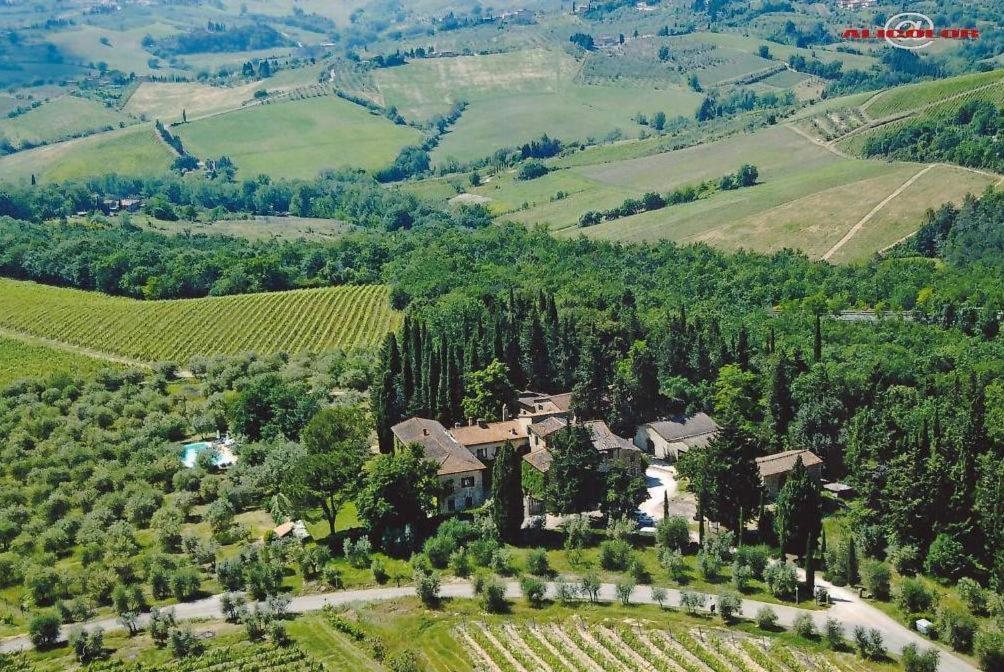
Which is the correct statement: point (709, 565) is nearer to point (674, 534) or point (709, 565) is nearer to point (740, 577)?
point (740, 577)

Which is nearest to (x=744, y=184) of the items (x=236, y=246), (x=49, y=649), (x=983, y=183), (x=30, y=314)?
(x=983, y=183)

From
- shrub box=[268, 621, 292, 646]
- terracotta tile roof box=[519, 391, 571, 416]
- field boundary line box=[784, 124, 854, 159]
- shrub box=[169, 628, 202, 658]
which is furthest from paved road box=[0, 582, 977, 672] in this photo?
field boundary line box=[784, 124, 854, 159]

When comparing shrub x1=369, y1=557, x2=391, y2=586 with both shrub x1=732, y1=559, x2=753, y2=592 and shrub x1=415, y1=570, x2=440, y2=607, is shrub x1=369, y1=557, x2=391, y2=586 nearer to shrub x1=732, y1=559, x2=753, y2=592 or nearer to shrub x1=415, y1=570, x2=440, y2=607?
shrub x1=415, y1=570, x2=440, y2=607

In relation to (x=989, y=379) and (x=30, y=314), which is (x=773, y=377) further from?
(x=30, y=314)

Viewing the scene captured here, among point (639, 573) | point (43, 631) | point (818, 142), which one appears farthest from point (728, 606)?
point (818, 142)

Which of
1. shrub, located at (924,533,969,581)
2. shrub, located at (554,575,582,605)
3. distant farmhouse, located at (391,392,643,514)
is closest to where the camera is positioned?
shrub, located at (554,575,582,605)

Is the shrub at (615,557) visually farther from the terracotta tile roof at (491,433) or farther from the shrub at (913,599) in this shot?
the terracotta tile roof at (491,433)

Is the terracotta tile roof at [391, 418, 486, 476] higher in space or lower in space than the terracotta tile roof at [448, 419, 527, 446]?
higher
